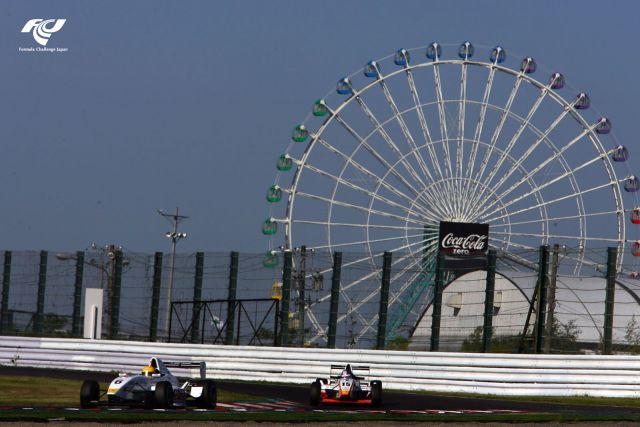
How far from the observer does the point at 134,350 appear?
28750 millimetres

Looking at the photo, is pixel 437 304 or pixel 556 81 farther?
pixel 556 81

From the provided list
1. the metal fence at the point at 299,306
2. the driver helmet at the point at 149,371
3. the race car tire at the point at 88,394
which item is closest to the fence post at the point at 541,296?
the metal fence at the point at 299,306

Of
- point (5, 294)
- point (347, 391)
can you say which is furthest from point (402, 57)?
point (347, 391)

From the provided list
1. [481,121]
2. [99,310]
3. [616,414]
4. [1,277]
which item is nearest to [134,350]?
[99,310]

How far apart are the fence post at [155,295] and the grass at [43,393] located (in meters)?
4.20

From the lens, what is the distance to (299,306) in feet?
95.1

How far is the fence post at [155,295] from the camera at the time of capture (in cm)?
2880

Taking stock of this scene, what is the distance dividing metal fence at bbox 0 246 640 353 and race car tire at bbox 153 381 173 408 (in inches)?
300

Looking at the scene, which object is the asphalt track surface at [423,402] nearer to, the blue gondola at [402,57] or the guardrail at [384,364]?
the guardrail at [384,364]

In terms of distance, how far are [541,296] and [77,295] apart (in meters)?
11.4

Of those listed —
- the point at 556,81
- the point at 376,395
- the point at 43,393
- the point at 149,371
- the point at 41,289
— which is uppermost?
the point at 556,81

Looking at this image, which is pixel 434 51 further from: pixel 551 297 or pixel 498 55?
pixel 551 297

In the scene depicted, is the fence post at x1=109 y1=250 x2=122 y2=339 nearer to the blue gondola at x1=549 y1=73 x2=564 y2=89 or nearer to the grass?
the grass

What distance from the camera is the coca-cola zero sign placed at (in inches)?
2010
